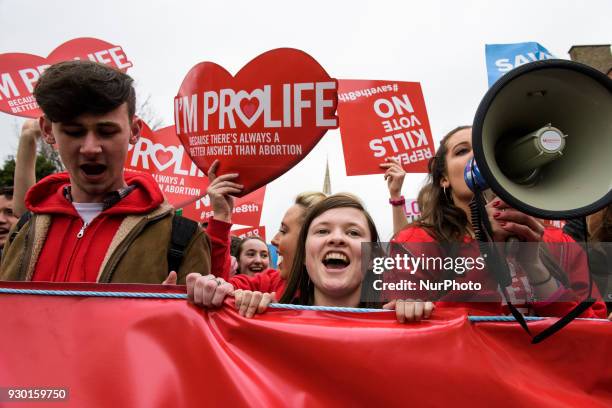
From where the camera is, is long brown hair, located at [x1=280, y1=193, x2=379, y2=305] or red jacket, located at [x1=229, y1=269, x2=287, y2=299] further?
red jacket, located at [x1=229, y1=269, x2=287, y2=299]

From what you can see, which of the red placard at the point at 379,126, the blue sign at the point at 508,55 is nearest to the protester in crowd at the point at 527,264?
the red placard at the point at 379,126

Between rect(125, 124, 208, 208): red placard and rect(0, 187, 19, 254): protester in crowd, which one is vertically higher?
rect(125, 124, 208, 208): red placard

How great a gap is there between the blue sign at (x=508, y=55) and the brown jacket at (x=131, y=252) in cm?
384

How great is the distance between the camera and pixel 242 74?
2613 mm

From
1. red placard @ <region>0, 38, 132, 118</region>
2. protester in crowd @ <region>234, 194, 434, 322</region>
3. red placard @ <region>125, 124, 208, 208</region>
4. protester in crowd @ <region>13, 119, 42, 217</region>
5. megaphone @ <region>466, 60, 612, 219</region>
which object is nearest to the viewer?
megaphone @ <region>466, 60, 612, 219</region>

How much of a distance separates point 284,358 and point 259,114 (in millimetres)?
1271

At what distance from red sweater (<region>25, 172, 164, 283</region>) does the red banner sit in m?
0.14

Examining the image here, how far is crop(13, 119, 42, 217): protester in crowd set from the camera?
7.89 ft

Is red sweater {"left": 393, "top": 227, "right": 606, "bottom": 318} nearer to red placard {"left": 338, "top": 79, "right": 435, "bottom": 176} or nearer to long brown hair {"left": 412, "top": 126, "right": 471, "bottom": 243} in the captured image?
long brown hair {"left": 412, "top": 126, "right": 471, "bottom": 243}

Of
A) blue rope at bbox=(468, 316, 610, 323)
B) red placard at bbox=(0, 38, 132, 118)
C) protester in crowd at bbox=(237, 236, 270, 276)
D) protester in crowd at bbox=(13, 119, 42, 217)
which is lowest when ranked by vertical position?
protester in crowd at bbox=(237, 236, 270, 276)

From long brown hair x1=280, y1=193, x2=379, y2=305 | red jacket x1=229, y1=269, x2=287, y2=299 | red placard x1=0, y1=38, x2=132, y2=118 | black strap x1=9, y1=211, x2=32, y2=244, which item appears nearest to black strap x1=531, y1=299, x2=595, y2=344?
long brown hair x1=280, y1=193, x2=379, y2=305

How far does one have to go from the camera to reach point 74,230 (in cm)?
178

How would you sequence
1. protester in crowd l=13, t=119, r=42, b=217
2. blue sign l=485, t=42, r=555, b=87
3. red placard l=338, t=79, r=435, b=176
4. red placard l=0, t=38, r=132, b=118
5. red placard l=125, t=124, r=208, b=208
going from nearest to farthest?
protester in crowd l=13, t=119, r=42, b=217 → red placard l=0, t=38, r=132, b=118 → red placard l=125, t=124, r=208, b=208 → red placard l=338, t=79, r=435, b=176 → blue sign l=485, t=42, r=555, b=87

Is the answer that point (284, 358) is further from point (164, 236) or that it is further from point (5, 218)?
point (5, 218)
